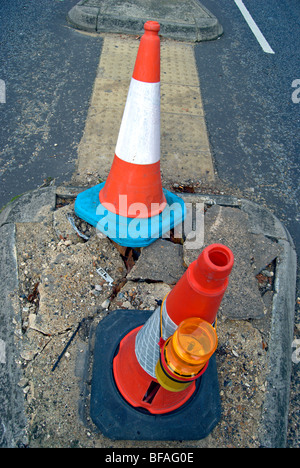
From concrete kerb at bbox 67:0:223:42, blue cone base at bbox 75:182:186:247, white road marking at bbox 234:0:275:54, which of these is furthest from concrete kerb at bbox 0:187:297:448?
white road marking at bbox 234:0:275:54

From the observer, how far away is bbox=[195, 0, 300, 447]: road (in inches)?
130

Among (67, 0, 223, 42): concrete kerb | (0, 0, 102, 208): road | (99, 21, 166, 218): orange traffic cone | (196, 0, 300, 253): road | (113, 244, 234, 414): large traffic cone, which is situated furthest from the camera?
(67, 0, 223, 42): concrete kerb

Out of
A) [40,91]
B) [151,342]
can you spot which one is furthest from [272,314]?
[40,91]

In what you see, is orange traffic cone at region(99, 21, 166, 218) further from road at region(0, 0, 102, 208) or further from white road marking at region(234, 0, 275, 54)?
white road marking at region(234, 0, 275, 54)

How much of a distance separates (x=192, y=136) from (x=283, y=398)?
262cm

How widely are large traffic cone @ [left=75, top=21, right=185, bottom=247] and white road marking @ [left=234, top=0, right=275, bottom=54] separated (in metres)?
4.08

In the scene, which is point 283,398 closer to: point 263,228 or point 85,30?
point 263,228

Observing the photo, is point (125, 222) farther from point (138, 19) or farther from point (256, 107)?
point (138, 19)

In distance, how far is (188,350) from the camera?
1.35 metres

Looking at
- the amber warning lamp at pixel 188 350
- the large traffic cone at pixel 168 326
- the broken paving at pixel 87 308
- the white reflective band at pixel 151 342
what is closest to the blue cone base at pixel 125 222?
the broken paving at pixel 87 308

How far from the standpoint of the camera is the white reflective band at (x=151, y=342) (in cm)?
159

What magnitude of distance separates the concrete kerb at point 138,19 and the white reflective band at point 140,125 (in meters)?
3.51

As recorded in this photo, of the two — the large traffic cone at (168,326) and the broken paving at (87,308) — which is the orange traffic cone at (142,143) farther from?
the large traffic cone at (168,326)

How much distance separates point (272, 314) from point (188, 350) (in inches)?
47.5
